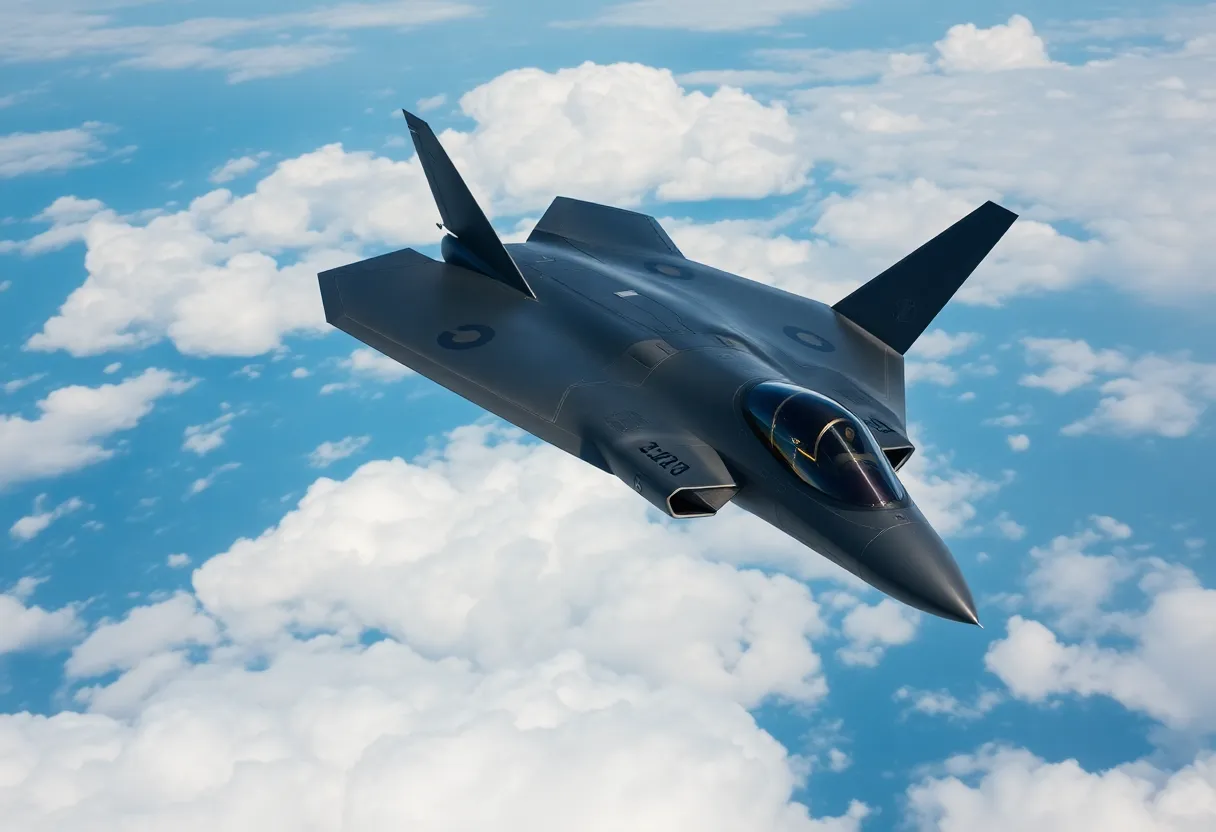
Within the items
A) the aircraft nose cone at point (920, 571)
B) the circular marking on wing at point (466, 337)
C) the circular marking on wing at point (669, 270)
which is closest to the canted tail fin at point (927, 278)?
the circular marking on wing at point (669, 270)

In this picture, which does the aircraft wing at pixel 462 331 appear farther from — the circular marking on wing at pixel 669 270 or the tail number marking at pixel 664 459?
the circular marking on wing at pixel 669 270

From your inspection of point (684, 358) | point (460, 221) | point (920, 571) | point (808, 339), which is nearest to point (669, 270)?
point (808, 339)

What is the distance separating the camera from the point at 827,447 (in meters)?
12.3

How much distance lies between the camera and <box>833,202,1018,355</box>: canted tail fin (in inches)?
696

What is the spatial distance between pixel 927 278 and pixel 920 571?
27.4 feet

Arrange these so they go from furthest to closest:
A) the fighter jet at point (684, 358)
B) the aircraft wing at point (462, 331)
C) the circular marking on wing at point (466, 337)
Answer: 1. the circular marking on wing at point (466, 337)
2. the aircraft wing at point (462, 331)
3. the fighter jet at point (684, 358)

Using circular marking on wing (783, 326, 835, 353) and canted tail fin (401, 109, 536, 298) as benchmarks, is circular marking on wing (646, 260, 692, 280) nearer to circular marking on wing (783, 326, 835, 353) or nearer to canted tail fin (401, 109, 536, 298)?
circular marking on wing (783, 326, 835, 353)

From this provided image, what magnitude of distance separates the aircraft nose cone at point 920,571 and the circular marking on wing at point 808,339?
20.3ft

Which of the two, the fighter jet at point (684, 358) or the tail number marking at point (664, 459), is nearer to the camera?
the fighter jet at point (684, 358)

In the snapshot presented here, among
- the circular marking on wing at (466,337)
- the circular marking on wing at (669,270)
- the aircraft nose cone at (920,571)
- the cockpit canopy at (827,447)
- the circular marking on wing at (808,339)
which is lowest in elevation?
the circular marking on wing at (669,270)

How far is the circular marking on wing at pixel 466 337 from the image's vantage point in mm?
16828

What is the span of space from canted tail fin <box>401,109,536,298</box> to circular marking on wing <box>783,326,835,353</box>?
492 cm

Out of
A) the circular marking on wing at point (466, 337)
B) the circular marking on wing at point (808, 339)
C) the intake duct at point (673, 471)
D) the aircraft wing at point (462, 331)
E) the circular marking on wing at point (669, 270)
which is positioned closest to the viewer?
the intake duct at point (673, 471)

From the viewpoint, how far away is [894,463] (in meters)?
14.2
